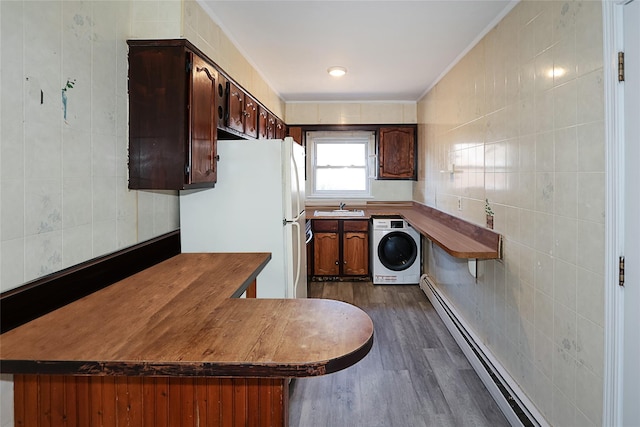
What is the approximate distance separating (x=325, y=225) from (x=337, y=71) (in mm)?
1892

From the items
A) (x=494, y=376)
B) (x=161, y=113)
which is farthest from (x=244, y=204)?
(x=494, y=376)

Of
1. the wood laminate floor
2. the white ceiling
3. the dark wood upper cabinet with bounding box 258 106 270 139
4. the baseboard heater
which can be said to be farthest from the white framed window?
the wood laminate floor

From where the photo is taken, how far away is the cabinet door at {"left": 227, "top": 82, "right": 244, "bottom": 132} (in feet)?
8.26

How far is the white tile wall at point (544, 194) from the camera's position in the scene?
1.55 metres

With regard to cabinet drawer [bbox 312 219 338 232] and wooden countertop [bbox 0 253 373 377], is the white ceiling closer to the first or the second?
cabinet drawer [bbox 312 219 338 232]

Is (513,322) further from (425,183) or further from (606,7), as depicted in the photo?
(425,183)

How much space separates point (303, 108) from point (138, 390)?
4.51 meters

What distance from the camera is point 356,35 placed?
2779mm

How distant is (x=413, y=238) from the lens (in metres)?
4.62

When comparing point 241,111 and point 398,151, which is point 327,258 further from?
point 241,111

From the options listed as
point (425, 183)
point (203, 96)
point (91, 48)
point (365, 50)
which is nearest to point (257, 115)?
point (365, 50)

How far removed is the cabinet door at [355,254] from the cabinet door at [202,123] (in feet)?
9.17

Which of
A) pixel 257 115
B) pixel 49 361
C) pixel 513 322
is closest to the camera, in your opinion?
pixel 49 361

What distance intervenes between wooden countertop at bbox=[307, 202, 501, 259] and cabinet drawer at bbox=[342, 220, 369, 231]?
0.20 feet
